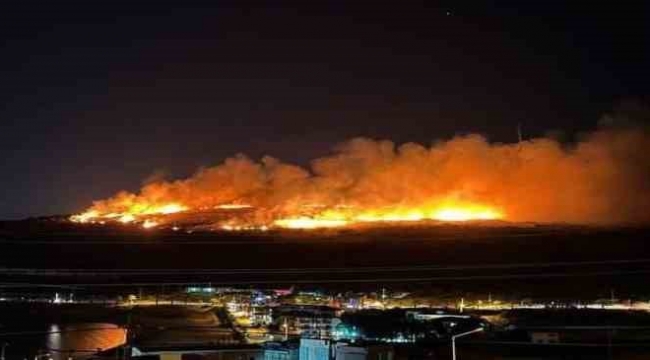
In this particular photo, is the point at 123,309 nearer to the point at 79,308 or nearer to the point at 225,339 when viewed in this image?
the point at 79,308

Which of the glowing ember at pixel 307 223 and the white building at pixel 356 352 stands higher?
the glowing ember at pixel 307 223

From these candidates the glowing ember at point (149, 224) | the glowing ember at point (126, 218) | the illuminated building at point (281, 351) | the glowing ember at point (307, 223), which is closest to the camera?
the illuminated building at point (281, 351)

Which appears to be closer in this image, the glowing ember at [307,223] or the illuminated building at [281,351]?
the illuminated building at [281,351]

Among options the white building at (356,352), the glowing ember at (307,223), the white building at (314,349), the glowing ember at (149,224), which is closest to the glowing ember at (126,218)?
the glowing ember at (149,224)

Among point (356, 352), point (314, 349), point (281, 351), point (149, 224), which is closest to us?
point (356, 352)

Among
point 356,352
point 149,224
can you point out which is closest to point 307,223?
point 149,224

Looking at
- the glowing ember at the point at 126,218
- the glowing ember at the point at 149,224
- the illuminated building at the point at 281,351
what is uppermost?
the glowing ember at the point at 126,218

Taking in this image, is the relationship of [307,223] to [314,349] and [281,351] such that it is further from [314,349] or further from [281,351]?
[314,349]

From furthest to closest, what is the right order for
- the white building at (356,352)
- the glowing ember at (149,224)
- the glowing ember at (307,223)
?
the glowing ember at (307,223) < the glowing ember at (149,224) < the white building at (356,352)

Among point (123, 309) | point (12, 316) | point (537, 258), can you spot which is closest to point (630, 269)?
point (537, 258)

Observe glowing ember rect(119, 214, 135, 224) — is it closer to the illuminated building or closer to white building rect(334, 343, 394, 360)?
the illuminated building

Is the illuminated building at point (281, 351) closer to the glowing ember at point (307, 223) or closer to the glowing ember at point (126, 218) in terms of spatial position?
the glowing ember at point (307, 223)
